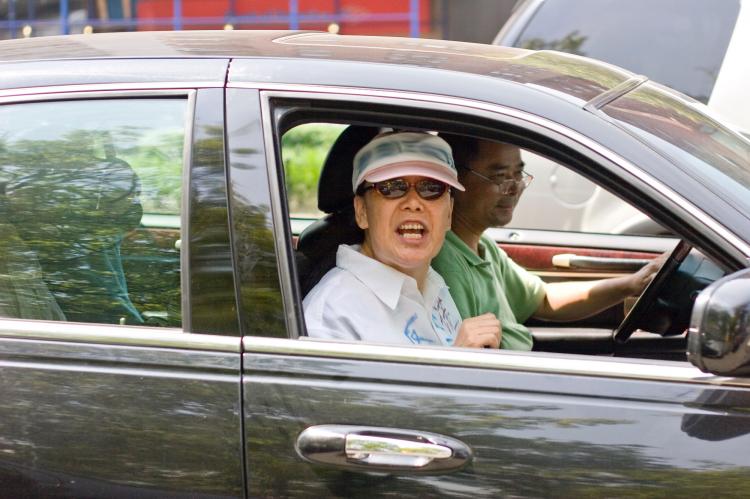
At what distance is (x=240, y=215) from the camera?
2.36 m

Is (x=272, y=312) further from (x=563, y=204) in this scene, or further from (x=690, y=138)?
(x=563, y=204)

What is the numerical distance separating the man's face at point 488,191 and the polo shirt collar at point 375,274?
2.21 feet

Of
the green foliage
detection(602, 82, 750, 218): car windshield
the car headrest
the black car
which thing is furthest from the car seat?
the green foliage

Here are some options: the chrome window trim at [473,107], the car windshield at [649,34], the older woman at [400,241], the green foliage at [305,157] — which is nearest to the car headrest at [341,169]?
the older woman at [400,241]

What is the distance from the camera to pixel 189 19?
1059 centimetres

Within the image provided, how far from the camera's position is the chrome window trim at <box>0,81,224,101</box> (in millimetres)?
2428

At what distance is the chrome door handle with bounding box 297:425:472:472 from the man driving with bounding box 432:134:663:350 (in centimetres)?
116

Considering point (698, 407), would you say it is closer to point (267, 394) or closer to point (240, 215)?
point (267, 394)

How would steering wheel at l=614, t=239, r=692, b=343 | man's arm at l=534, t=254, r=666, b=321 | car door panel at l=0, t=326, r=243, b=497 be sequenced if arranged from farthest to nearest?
man's arm at l=534, t=254, r=666, b=321 < steering wheel at l=614, t=239, r=692, b=343 < car door panel at l=0, t=326, r=243, b=497

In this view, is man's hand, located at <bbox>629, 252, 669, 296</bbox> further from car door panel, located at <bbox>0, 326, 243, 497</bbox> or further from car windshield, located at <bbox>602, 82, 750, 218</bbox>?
car door panel, located at <bbox>0, 326, 243, 497</bbox>

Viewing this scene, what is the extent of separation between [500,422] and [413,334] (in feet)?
2.29

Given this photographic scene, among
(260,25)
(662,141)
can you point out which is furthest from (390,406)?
(260,25)

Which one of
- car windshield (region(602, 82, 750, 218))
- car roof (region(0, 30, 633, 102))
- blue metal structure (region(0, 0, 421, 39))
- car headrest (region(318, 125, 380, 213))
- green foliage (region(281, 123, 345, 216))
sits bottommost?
green foliage (region(281, 123, 345, 216))

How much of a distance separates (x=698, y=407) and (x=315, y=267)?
1161 millimetres
